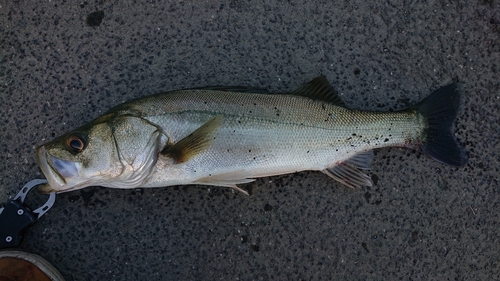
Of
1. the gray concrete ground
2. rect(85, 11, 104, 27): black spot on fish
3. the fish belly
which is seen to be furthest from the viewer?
rect(85, 11, 104, 27): black spot on fish

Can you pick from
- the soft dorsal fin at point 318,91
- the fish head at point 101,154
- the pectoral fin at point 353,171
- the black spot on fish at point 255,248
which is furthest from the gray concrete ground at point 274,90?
the fish head at point 101,154

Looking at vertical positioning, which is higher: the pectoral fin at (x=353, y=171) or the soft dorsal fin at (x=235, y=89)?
the soft dorsal fin at (x=235, y=89)

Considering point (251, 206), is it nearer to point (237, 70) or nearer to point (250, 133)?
point (250, 133)

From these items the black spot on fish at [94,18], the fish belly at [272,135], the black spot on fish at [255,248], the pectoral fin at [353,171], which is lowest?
the black spot on fish at [255,248]

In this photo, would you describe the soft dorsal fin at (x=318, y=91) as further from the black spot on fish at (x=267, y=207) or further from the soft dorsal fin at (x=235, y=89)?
the black spot on fish at (x=267, y=207)

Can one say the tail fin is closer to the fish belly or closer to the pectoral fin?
the fish belly

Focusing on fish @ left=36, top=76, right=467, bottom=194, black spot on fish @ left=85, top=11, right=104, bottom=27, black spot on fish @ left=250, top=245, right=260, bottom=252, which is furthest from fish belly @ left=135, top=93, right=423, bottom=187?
black spot on fish @ left=85, top=11, right=104, bottom=27

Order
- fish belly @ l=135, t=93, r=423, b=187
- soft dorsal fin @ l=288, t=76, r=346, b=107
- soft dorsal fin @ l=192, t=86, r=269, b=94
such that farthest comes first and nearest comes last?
soft dorsal fin @ l=288, t=76, r=346, b=107, soft dorsal fin @ l=192, t=86, r=269, b=94, fish belly @ l=135, t=93, r=423, b=187

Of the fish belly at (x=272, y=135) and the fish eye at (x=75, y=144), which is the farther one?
the fish belly at (x=272, y=135)
